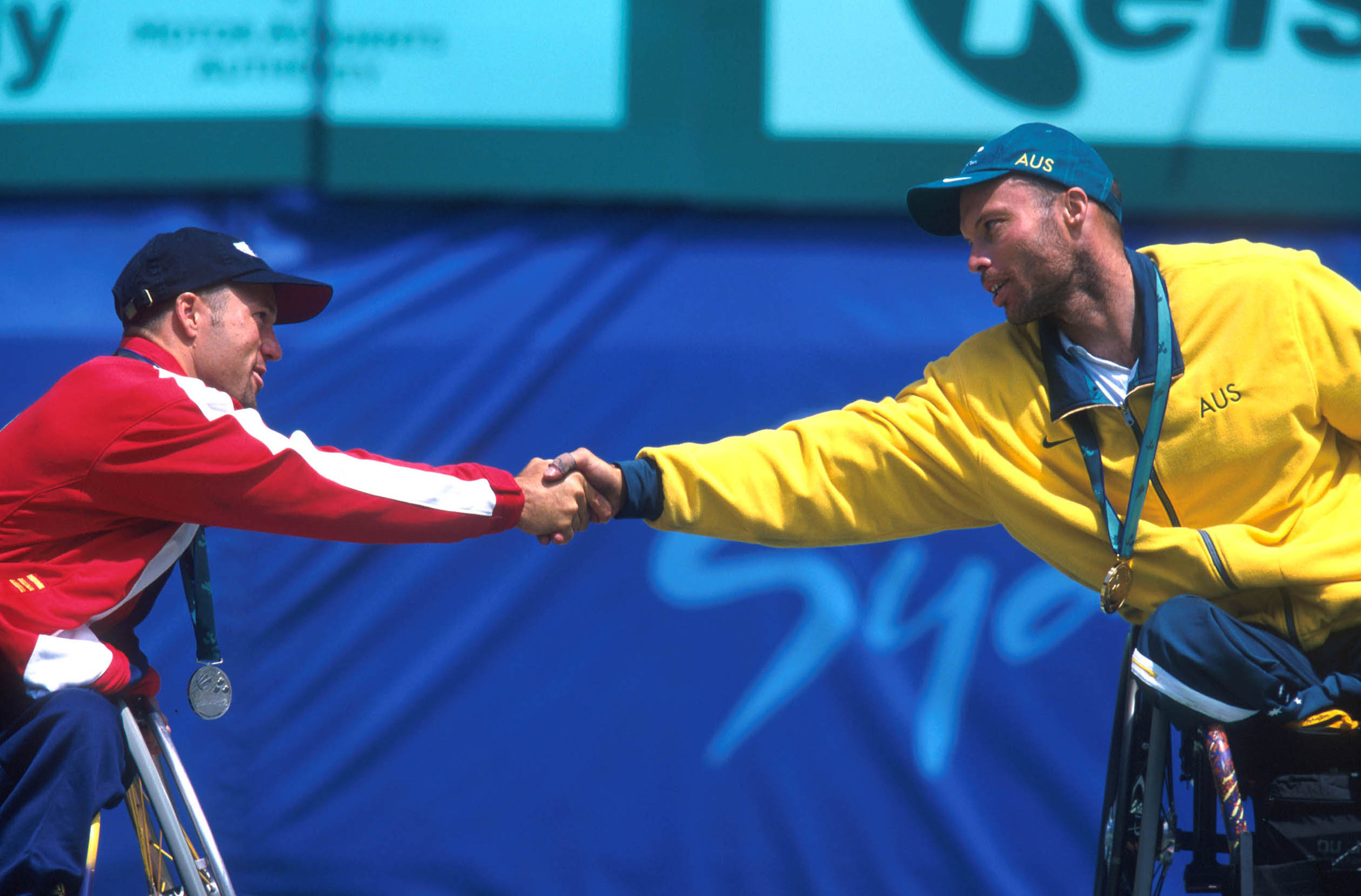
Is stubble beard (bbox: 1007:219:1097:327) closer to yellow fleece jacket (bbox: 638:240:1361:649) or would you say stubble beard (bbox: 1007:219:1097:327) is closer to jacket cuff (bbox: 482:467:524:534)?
yellow fleece jacket (bbox: 638:240:1361:649)

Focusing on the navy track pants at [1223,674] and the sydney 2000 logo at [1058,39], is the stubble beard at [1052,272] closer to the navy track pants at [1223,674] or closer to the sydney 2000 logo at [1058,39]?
the navy track pants at [1223,674]

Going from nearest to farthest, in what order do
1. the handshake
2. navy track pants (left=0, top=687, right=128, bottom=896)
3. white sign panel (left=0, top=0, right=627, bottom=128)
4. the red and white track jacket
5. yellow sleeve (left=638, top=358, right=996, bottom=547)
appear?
navy track pants (left=0, top=687, right=128, bottom=896)
the red and white track jacket
yellow sleeve (left=638, top=358, right=996, bottom=547)
the handshake
white sign panel (left=0, top=0, right=627, bottom=128)

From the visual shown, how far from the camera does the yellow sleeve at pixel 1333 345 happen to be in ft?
8.18

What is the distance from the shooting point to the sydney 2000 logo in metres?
4.02

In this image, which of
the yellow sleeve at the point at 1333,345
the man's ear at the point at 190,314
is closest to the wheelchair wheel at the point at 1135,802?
the yellow sleeve at the point at 1333,345

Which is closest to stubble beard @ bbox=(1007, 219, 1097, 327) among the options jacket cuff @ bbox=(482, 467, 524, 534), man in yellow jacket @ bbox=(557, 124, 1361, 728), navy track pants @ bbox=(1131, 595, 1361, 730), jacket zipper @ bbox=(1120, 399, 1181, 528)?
man in yellow jacket @ bbox=(557, 124, 1361, 728)

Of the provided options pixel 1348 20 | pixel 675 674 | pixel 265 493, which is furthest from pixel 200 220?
pixel 1348 20

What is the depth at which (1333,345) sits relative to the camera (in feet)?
8.24

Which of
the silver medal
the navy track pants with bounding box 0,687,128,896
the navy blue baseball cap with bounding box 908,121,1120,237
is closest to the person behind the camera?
the navy track pants with bounding box 0,687,128,896

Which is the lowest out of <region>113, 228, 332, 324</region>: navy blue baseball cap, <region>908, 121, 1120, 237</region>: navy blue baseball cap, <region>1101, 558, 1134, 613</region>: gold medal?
<region>1101, 558, 1134, 613</region>: gold medal

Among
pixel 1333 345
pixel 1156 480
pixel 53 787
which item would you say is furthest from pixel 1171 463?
pixel 53 787

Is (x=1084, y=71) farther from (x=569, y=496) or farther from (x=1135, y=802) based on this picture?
(x=1135, y=802)

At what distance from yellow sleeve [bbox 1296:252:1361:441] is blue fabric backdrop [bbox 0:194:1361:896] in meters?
1.46

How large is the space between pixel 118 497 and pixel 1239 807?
2261 millimetres
